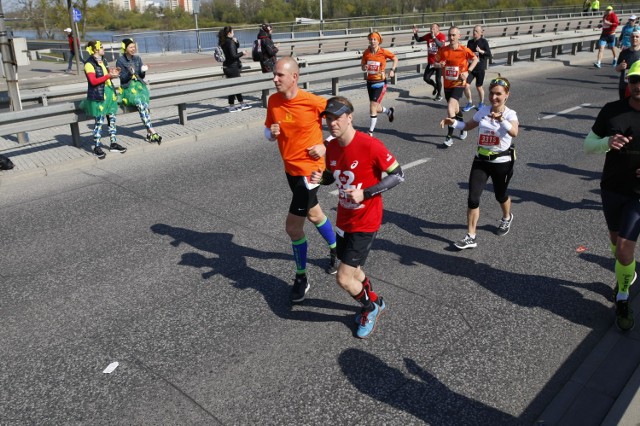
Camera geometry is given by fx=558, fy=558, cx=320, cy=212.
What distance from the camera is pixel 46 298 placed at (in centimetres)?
558

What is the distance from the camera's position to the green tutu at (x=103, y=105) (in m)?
10.3

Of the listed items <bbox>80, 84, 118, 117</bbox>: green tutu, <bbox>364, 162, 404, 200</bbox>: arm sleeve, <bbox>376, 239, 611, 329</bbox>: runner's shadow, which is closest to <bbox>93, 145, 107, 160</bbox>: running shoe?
<bbox>80, 84, 118, 117</bbox>: green tutu

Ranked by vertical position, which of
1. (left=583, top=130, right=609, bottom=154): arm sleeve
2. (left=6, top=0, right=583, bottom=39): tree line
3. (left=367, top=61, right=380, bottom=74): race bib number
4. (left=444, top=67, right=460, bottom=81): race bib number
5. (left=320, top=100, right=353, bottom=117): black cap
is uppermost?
(left=6, top=0, right=583, bottom=39): tree line

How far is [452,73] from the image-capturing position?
37.2 feet

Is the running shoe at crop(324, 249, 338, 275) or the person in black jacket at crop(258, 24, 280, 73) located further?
the person in black jacket at crop(258, 24, 280, 73)

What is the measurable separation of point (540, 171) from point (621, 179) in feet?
16.5

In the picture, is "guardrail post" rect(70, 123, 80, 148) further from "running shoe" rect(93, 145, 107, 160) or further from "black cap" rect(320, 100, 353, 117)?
"black cap" rect(320, 100, 353, 117)

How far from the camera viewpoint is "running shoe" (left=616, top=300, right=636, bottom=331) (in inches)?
188

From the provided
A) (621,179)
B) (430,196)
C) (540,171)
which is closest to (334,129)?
(621,179)

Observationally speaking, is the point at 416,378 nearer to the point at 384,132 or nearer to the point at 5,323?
the point at 5,323

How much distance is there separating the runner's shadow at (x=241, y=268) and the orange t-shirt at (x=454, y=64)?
21.4 ft

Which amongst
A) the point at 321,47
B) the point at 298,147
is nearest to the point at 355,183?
the point at 298,147

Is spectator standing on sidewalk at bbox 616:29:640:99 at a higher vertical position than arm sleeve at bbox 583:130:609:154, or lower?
higher

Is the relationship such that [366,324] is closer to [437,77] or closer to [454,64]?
[454,64]
